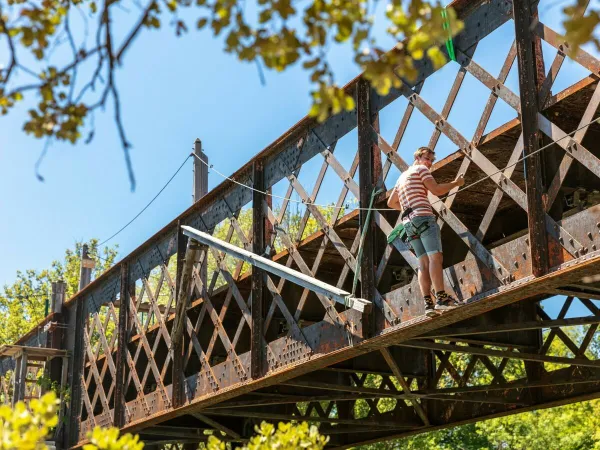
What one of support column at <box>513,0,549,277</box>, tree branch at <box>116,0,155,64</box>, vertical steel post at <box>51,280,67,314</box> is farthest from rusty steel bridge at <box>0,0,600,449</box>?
tree branch at <box>116,0,155,64</box>

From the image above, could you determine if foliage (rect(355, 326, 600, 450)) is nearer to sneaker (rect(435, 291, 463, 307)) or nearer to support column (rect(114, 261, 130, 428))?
support column (rect(114, 261, 130, 428))

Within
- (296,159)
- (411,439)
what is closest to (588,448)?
(411,439)

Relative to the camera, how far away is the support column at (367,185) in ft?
36.5

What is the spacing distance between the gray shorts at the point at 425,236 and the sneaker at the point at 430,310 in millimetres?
517

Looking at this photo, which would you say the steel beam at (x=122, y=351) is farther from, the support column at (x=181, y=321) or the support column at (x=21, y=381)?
the support column at (x=21, y=381)

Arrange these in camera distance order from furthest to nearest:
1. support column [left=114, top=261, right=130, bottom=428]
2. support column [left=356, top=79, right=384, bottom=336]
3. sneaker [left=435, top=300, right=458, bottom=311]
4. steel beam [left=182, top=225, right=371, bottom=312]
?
1. support column [left=114, top=261, right=130, bottom=428]
2. support column [left=356, top=79, right=384, bottom=336]
3. steel beam [left=182, top=225, right=371, bottom=312]
4. sneaker [left=435, top=300, right=458, bottom=311]

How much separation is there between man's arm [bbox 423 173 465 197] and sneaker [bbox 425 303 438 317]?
114 centimetres

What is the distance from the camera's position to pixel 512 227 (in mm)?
12367

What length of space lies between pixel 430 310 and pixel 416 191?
4.03 ft

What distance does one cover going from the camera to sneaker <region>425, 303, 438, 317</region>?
32.1ft

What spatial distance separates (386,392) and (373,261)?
3743 mm

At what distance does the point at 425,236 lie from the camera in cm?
980

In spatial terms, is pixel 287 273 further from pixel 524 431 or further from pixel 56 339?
pixel 524 431

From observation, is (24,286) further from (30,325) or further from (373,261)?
(373,261)
